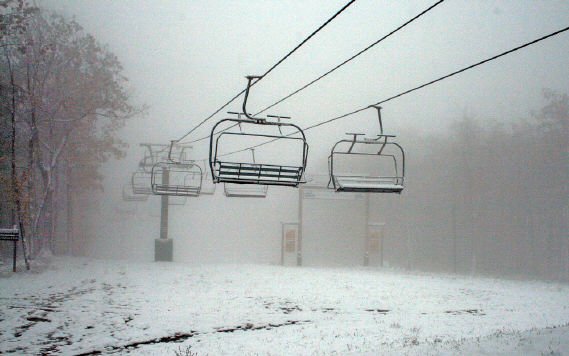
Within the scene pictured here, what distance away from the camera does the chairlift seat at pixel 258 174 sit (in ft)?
22.7

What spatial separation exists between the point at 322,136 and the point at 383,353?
16897cm

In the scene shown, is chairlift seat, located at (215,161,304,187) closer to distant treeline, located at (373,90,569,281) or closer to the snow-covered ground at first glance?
the snow-covered ground

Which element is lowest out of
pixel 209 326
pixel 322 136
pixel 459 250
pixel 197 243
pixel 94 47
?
pixel 197 243

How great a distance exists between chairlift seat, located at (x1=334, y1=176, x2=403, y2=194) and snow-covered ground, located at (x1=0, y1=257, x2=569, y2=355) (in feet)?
9.65

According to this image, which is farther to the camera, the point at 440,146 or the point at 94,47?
the point at 440,146

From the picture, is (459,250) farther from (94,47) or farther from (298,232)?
(94,47)

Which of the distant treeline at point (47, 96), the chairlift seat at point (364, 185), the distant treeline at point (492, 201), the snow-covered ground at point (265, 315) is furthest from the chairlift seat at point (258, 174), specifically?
the distant treeline at point (492, 201)

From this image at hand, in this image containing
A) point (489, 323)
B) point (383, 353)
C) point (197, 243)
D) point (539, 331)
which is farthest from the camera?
point (197, 243)

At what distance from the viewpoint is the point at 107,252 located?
67438 millimetres

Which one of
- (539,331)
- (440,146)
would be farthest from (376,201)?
(539,331)

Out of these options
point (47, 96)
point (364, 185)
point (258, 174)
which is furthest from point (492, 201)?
point (258, 174)

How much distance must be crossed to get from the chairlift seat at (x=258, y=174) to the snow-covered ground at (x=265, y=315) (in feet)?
11.1

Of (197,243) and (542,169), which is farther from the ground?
(542,169)

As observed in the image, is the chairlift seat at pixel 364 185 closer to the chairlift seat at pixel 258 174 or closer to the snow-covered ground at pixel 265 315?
the chairlift seat at pixel 258 174
